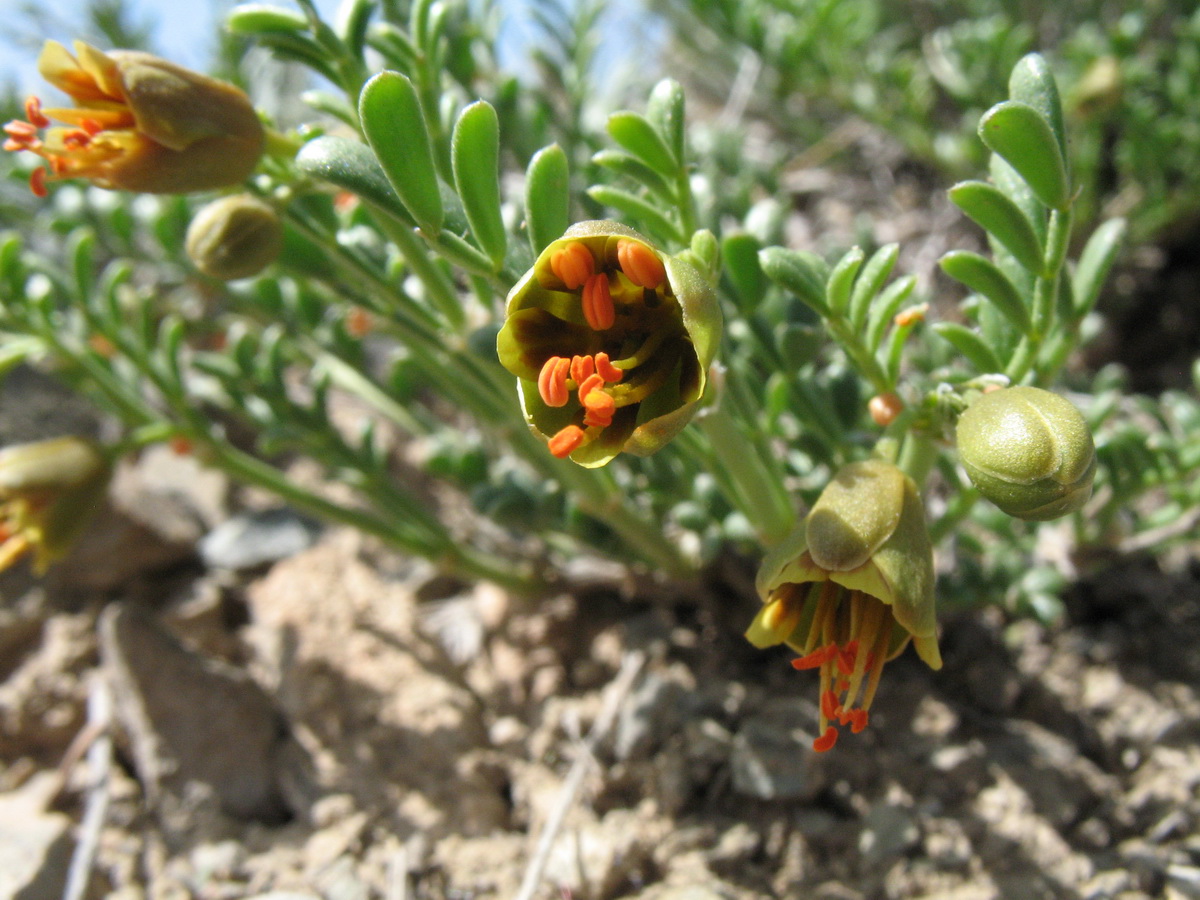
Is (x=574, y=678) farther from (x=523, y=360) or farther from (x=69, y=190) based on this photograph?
(x=69, y=190)

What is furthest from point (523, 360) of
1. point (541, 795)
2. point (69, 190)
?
point (69, 190)

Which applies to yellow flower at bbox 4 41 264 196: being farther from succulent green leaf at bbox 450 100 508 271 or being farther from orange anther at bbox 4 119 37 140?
succulent green leaf at bbox 450 100 508 271

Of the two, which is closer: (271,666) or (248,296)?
(248,296)

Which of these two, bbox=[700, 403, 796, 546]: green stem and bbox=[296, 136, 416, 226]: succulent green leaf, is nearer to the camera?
bbox=[296, 136, 416, 226]: succulent green leaf

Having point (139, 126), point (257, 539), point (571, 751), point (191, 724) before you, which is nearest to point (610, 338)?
point (139, 126)

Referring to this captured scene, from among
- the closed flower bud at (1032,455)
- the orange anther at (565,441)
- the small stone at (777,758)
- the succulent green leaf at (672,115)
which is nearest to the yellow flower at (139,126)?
the succulent green leaf at (672,115)

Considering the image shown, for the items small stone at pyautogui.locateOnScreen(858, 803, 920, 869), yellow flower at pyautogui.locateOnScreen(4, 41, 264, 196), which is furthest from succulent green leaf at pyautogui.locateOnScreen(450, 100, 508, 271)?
small stone at pyautogui.locateOnScreen(858, 803, 920, 869)

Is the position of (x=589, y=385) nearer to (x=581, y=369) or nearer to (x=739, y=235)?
(x=581, y=369)
